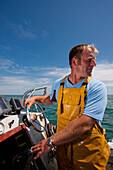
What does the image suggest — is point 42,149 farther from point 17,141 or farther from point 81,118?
point 17,141

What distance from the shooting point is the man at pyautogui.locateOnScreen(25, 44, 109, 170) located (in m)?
1.18

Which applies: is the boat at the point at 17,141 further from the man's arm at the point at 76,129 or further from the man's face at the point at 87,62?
the man's face at the point at 87,62

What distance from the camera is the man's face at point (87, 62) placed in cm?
135

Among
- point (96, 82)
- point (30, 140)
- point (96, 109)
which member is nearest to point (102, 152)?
point (96, 109)

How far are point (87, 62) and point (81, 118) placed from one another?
25.0 inches

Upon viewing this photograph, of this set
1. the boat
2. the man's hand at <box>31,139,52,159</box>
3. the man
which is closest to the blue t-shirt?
the man

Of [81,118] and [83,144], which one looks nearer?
[81,118]

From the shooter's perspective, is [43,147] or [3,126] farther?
[3,126]

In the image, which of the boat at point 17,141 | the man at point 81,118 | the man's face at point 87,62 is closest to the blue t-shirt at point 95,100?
the man at point 81,118

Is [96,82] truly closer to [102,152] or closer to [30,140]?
[102,152]

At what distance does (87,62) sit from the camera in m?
1.35

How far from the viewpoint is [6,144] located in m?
1.64

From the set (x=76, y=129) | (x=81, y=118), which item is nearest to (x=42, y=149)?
(x=76, y=129)

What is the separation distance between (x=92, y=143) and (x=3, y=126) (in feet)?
3.91
